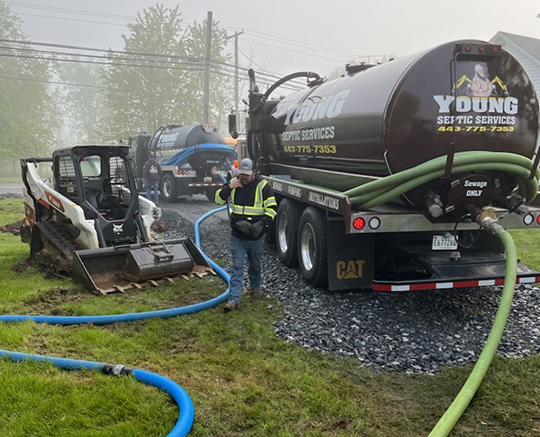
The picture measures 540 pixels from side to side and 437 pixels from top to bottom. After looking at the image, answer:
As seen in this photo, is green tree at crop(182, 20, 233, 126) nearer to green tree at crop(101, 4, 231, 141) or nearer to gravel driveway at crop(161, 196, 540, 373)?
green tree at crop(101, 4, 231, 141)

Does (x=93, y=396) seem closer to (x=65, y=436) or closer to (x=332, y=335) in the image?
(x=65, y=436)

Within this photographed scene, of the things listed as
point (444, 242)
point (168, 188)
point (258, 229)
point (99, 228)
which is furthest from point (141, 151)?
point (444, 242)

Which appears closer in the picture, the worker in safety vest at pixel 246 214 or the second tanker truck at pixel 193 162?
the worker in safety vest at pixel 246 214

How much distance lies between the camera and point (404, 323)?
5383 mm

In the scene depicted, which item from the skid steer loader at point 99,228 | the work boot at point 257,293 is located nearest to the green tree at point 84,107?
the skid steer loader at point 99,228

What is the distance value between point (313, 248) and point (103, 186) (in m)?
4.06

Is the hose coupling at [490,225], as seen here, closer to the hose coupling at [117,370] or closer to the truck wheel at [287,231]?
the truck wheel at [287,231]

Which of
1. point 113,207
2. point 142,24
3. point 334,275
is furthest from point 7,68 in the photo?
point 334,275

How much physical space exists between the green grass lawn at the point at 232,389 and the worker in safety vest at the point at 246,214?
0.62 m

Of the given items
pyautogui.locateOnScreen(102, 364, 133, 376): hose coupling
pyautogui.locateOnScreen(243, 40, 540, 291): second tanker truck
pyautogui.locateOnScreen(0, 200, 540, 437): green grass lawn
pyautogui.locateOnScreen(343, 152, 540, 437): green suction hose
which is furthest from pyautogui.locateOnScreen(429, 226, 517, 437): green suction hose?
pyautogui.locateOnScreen(102, 364, 133, 376): hose coupling

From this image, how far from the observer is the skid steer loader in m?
6.84

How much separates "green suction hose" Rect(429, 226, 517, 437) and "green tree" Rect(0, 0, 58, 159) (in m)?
40.8

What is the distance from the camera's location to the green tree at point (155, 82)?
41.9m

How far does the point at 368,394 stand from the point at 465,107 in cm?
309
